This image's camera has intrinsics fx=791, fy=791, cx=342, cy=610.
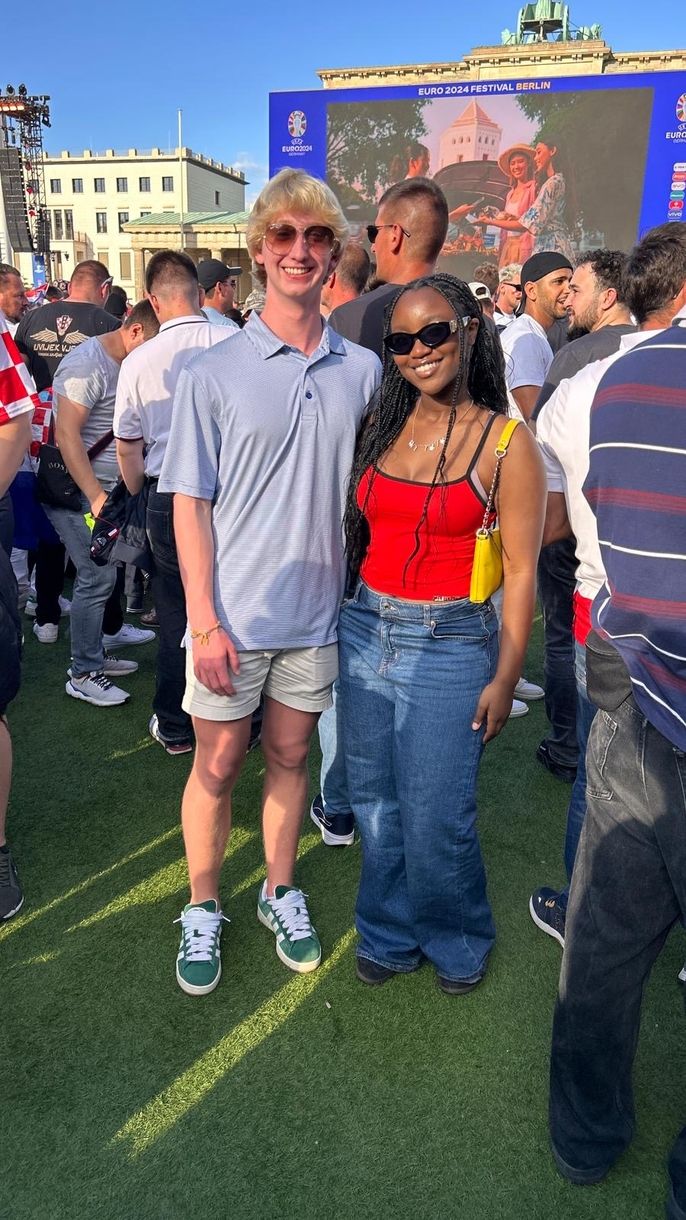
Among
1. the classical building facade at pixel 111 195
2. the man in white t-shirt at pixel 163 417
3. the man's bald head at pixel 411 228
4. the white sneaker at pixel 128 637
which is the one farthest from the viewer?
the classical building facade at pixel 111 195

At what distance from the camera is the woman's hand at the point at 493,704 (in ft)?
6.15

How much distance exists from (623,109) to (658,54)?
973 inches

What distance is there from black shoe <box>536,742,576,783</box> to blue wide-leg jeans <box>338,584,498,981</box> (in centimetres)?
127

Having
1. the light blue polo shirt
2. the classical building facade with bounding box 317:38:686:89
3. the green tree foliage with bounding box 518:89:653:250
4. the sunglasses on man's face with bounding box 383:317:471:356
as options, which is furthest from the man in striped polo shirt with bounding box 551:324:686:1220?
the classical building facade with bounding box 317:38:686:89

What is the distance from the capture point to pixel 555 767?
3.45 m

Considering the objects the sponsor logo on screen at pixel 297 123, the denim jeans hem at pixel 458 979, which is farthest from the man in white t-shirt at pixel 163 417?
the sponsor logo on screen at pixel 297 123

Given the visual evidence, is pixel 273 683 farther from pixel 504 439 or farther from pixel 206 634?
pixel 504 439

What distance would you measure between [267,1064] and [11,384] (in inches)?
77.5

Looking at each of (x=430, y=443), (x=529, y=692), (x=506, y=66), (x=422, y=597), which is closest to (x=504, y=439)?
(x=430, y=443)

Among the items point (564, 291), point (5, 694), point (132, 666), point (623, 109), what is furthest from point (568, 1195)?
point (623, 109)

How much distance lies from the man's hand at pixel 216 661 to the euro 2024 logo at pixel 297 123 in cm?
2135

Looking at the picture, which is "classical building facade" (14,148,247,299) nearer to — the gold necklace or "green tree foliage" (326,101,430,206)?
"green tree foliage" (326,101,430,206)

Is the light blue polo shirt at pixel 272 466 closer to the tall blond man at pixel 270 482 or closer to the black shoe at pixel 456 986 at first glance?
the tall blond man at pixel 270 482

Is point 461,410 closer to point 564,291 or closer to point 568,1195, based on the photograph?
point 568,1195
